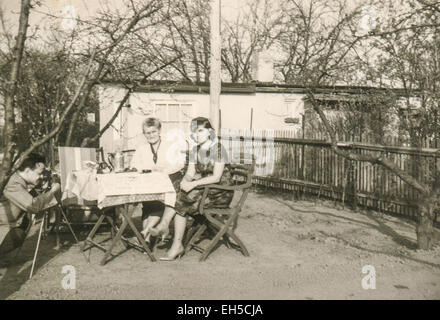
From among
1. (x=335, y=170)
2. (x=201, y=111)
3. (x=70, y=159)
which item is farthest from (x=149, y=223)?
(x=201, y=111)

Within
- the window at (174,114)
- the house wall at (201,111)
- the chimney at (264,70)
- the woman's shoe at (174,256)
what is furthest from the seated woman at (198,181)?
the chimney at (264,70)

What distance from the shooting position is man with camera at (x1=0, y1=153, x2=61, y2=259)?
5070mm

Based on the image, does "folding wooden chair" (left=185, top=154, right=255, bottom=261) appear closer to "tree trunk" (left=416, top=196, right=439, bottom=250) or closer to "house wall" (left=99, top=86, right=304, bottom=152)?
"tree trunk" (left=416, top=196, right=439, bottom=250)

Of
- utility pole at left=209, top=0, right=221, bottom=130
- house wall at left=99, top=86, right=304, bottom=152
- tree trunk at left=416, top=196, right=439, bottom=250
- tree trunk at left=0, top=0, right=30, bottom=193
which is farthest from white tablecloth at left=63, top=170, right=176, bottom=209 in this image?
house wall at left=99, top=86, right=304, bottom=152

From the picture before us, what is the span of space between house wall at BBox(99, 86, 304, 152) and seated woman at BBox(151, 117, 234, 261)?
32.7ft

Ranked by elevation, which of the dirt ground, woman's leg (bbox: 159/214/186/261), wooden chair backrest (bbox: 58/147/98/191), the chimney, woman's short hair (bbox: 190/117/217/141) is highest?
the chimney

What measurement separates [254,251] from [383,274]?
162cm

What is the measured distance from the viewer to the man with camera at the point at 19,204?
16.6ft

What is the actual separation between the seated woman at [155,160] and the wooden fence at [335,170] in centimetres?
381

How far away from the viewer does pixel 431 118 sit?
361 inches

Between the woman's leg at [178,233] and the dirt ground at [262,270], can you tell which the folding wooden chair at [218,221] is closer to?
the dirt ground at [262,270]

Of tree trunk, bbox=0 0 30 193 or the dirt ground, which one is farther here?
the dirt ground
